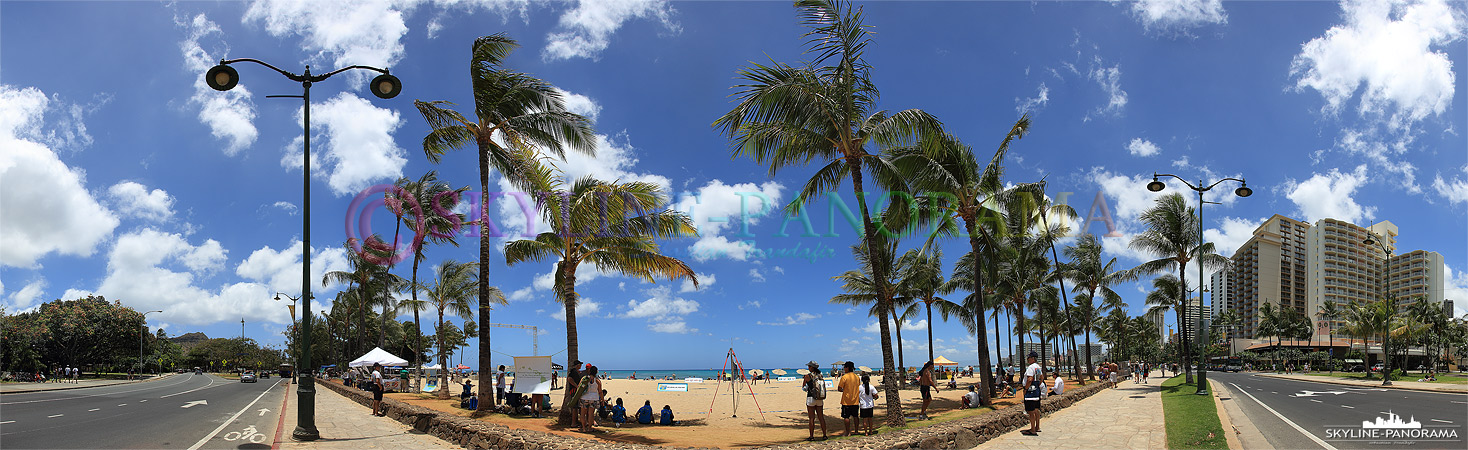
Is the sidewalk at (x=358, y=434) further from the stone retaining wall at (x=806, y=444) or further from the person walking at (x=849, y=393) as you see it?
the person walking at (x=849, y=393)

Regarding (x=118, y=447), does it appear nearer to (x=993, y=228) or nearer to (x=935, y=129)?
(x=935, y=129)

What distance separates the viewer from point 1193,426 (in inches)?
543

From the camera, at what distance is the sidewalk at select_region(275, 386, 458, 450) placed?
12.9 m

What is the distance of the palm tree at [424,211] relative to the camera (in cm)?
2928

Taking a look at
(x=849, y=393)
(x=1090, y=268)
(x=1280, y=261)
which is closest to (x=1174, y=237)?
(x=1090, y=268)

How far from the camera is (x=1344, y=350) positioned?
105 meters

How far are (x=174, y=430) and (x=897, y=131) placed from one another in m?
16.6

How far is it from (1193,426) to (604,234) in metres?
13.2

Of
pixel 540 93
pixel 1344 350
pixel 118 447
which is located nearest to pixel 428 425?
pixel 118 447

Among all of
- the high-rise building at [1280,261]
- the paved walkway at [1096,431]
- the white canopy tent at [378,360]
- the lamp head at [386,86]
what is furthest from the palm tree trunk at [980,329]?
the high-rise building at [1280,261]

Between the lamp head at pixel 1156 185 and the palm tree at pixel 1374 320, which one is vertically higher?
the lamp head at pixel 1156 185

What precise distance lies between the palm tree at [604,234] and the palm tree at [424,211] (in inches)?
444

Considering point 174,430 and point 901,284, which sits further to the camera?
point 901,284

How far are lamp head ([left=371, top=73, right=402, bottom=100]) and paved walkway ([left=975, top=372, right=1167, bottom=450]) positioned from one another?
12.5 metres
